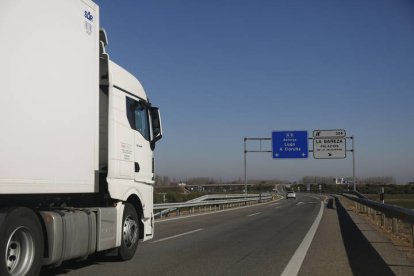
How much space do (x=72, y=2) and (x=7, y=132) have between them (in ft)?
8.44

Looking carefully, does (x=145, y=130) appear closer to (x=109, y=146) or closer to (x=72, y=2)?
(x=109, y=146)

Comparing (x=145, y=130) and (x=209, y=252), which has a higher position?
(x=145, y=130)

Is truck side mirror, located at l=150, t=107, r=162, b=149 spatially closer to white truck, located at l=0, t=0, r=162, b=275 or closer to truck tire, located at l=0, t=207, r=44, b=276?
white truck, located at l=0, t=0, r=162, b=275

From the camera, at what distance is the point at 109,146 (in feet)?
29.1

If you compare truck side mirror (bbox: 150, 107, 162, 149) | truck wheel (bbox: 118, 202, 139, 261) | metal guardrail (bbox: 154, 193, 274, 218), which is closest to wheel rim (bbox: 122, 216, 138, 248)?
truck wheel (bbox: 118, 202, 139, 261)

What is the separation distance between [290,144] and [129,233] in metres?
35.2

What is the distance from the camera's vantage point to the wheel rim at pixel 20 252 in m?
6.28

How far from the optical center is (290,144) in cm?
4369

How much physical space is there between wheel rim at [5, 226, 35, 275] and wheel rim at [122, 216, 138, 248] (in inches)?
116

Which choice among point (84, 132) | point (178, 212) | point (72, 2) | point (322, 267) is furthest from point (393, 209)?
point (178, 212)

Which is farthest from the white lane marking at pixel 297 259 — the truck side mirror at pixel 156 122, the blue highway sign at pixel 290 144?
the blue highway sign at pixel 290 144

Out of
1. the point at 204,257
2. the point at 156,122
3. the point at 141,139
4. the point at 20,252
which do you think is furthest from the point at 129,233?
the point at 20,252

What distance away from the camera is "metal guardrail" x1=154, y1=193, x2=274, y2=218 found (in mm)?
23230

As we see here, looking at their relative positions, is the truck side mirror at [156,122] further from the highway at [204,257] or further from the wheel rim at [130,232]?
the highway at [204,257]
